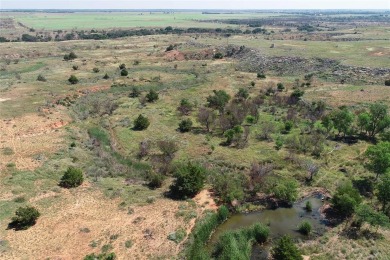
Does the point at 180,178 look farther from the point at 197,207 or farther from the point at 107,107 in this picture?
the point at 107,107

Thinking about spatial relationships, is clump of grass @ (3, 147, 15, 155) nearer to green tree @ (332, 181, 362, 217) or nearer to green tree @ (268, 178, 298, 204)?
green tree @ (268, 178, 298, 204)

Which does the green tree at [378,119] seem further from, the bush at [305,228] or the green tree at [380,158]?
the bush at [305,228]

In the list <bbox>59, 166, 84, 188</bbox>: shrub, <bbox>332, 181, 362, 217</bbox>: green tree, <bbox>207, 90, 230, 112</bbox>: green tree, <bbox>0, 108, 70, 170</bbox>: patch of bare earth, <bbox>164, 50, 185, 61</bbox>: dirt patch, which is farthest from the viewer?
<bbox>164, 50, 185, 61</bbox>: dirt patch

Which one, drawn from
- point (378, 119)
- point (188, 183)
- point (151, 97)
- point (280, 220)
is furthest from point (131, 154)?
point (378, 119)

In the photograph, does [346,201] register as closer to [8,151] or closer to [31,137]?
[8,151]

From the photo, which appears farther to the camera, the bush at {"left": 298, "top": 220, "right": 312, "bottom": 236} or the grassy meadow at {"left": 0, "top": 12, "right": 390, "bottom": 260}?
the bush at {"left": 298, "top": 220, "right": 312, "bottom": 236}

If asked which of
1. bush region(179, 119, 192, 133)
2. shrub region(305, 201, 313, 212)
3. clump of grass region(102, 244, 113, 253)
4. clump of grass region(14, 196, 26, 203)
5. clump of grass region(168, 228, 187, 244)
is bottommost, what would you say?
shrub region(305, 201, 313, 212)

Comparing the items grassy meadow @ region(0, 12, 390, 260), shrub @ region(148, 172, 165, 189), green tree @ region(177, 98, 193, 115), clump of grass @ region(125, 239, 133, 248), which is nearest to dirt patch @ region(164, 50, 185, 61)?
grassy meadow @ region(0, 12, 390, 260)
